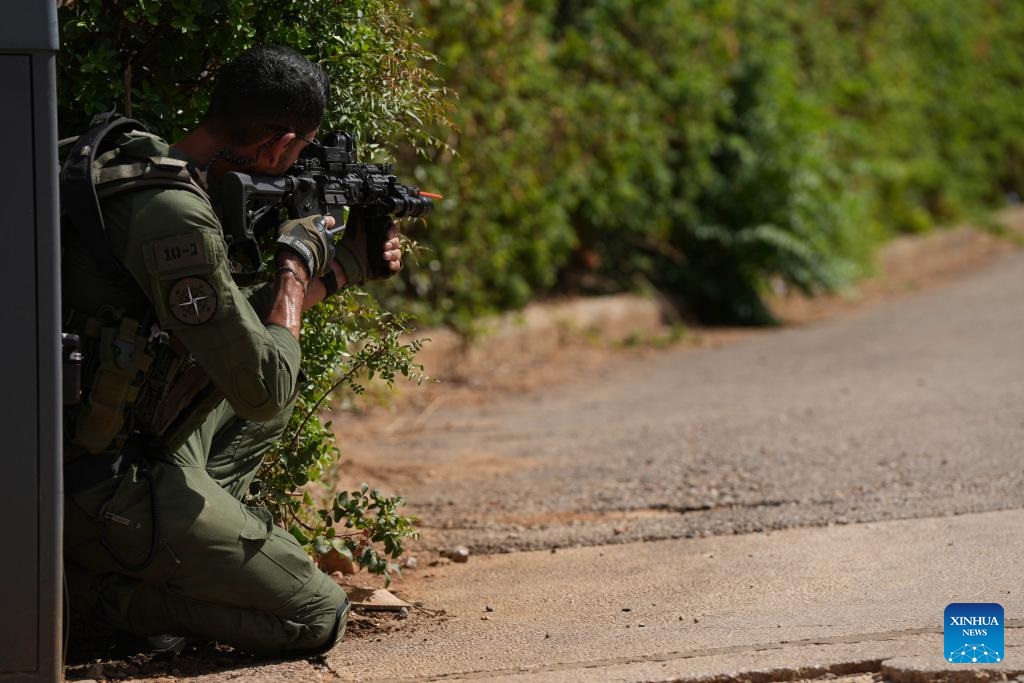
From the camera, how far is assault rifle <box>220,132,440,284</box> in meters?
3.14

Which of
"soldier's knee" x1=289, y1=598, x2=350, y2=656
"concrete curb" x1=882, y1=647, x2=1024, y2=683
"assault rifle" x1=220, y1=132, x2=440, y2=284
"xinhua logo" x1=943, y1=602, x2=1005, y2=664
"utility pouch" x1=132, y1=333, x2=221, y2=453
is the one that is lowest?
"soldier's knee" x1=289, y1=598, x2=350, y2=656

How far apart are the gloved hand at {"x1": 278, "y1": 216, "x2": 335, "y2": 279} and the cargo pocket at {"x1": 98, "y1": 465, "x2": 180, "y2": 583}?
648 mm

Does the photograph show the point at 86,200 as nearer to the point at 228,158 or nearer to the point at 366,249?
the point at 228,158

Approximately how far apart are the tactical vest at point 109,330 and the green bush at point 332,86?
1.79 feet

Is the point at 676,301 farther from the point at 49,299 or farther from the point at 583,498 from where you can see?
the point at 49,299

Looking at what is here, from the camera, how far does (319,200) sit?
3354 mm

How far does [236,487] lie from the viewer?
348 centimetres

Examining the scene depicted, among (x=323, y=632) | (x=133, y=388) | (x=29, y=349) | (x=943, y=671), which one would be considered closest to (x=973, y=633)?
(x=943, y=671)

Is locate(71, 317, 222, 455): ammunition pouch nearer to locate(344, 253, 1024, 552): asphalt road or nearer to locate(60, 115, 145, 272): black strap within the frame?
locate(60, 115, 145, 272): black strap

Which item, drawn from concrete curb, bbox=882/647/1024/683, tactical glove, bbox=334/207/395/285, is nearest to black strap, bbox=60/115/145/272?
tactical glove, bbox=334/207/395/285

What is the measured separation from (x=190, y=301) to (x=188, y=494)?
1.66 ft

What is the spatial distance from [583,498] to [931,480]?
127cm

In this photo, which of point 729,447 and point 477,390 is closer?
point 729,447

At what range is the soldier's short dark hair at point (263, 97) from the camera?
3146 mm
